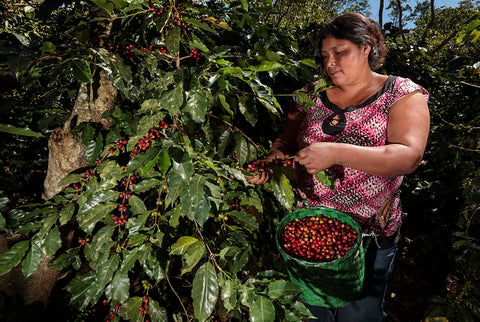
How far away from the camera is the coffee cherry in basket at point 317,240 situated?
55.4 inches

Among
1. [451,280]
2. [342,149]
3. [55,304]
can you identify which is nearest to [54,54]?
[342,149]

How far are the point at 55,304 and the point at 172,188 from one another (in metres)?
1.85

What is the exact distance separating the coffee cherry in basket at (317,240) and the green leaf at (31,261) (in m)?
1.19

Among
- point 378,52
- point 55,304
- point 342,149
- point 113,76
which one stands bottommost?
point 55,304

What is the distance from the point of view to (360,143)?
4.97 feet

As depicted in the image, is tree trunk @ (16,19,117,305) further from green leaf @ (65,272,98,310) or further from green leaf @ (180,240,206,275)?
green leaf @ (180,240,206,275)

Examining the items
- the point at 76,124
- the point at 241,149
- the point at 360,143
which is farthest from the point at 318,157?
the point at 76,124

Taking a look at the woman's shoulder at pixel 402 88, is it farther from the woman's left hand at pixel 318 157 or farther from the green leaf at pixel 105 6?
the green leaf at pixel 105 6

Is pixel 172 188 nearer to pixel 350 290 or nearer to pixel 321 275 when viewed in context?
pixel 321 275

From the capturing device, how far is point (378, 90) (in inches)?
60.0

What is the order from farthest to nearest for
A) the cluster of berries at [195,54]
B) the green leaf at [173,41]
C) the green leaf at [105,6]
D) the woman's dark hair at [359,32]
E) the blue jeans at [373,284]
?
the blue jeans at [373,284], the woman's dark hair at [359,32], the cluster of berries at [195,54], the green leaf at [173,41], the green leaf at [105,6]

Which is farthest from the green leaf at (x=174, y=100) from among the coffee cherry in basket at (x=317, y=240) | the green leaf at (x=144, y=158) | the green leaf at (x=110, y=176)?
the coffee cherry in basket at (x=317, y=240)

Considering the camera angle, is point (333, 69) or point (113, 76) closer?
point (113, 76)

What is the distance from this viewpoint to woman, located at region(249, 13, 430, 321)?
1219 millimetres
